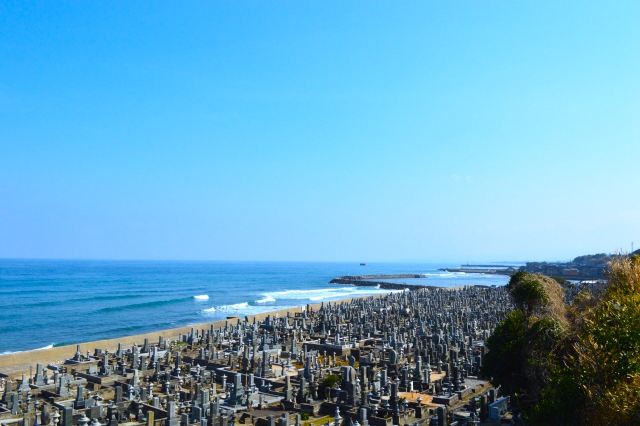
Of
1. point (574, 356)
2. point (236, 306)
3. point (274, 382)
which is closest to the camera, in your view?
point (574, 356)

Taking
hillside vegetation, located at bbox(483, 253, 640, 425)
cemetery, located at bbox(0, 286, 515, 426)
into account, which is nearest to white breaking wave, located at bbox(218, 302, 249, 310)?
cemetery, located at bbox(0, 286, 515, 426)

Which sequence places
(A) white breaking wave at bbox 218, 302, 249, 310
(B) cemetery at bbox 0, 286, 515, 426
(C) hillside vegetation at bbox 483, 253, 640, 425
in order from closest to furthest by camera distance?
(C) hillside vegetation at bbox 483, 253, 640, 425
(B) cemetery at bbox 0, 286, 515, 426
(A) white breaking wave at bbox 218, 302, 249, 310

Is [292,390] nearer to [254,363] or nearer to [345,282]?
[254,363]

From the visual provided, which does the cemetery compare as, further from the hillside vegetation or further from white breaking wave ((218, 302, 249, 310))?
white breaking wave ((218, 302, 249, 310))

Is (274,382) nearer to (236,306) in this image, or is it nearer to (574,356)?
(574,356)

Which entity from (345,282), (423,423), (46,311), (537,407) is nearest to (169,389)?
(423,423)

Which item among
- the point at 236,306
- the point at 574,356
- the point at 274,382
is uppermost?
the point at 574,356

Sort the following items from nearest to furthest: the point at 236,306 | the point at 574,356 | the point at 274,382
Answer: the point at 574,356 < the point at 274,382 < the point at 236,306

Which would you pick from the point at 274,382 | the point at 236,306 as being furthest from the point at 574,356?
the point at 236,306

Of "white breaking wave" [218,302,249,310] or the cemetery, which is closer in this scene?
the cemetery

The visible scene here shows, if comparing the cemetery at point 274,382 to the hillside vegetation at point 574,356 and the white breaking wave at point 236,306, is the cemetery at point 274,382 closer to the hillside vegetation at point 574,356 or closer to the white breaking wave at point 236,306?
the hillside vegetation at point 574,356
